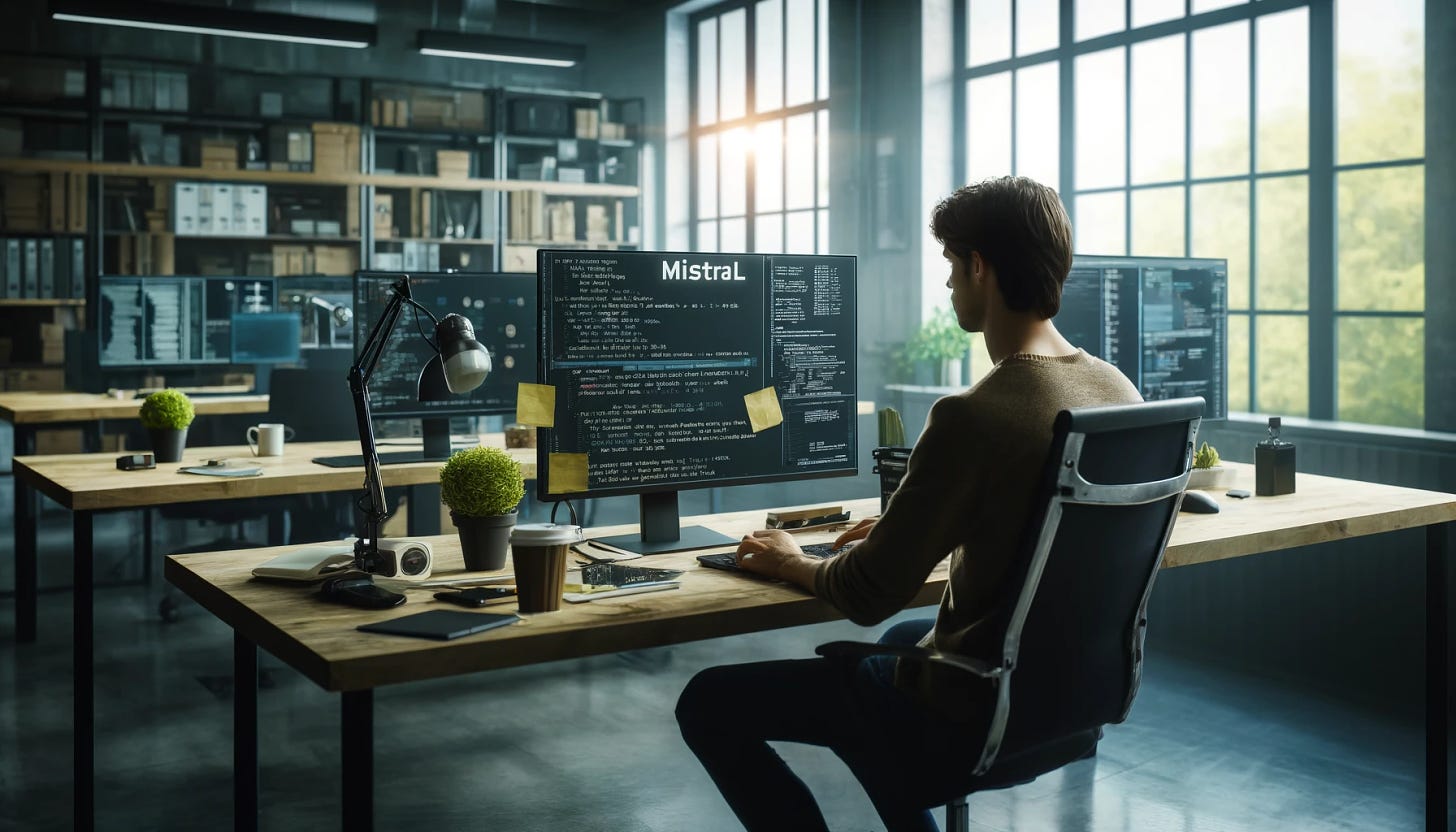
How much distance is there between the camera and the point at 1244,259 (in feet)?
15.5

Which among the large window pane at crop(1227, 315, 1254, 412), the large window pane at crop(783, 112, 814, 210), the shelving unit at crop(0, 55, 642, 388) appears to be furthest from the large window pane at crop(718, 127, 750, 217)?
the large window pane at crop(1227, 315, 1254, 412)

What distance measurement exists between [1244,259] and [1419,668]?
1.69 meters

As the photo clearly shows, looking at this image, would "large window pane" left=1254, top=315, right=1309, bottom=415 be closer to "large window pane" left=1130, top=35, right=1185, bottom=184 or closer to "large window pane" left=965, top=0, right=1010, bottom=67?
"large window pane" left=1130, top=35, right=1185, bottom=184

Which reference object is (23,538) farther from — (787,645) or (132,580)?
(787,645)

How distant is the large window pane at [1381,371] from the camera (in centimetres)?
419

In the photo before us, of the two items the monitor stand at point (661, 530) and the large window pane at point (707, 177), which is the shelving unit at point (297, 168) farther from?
the monitor stand at point (661, 530)

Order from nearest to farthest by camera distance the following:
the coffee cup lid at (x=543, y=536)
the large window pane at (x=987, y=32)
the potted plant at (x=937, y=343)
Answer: the coffee cup lid at (x=543, y=536) < the potted plant at (x=937, y=343) < the large window pane at (x=987, y=32)

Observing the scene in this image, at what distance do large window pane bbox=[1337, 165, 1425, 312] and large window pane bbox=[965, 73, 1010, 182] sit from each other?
A: 1.83 meters

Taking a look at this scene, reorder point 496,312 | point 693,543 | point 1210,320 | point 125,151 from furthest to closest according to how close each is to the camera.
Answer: point 125,151 < point 496,312 < point 1210,320 < point 693,543

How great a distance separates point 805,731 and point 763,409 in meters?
0.72

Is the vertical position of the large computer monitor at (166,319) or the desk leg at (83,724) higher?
the large computer monitor at (166,319)

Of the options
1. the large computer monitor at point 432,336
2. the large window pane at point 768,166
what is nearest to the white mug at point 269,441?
the large computer monitor at point 432,336

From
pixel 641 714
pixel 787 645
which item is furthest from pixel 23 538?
pixel 787 645

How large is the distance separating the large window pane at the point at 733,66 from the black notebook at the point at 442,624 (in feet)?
23.8
